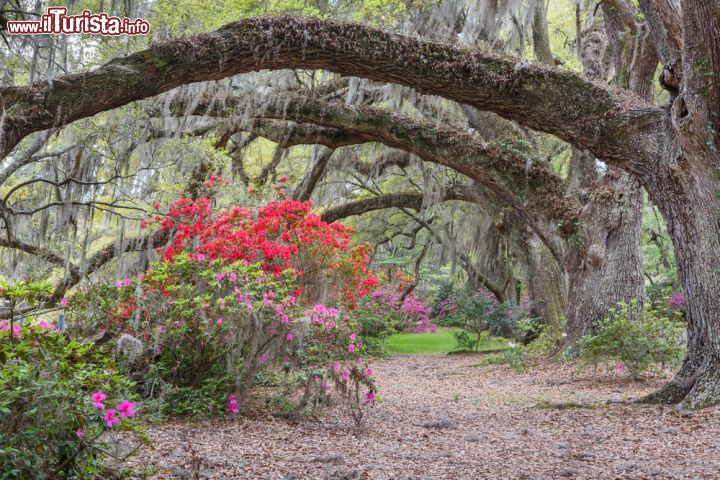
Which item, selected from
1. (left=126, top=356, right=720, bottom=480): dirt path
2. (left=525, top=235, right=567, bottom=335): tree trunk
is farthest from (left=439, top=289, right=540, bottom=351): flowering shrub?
(left=126, top=356, right=720, bottom=480): dirt path

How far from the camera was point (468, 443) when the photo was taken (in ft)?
14.4

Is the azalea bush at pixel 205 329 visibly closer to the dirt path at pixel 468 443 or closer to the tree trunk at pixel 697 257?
the dirt path at pixel 468 443

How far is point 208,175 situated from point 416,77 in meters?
4.47

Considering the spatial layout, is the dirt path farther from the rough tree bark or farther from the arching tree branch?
the arching tree branch

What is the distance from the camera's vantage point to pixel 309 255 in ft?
26.3

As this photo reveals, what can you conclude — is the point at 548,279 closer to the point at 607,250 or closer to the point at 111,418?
the point at 607,250

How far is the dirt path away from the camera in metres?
3.48

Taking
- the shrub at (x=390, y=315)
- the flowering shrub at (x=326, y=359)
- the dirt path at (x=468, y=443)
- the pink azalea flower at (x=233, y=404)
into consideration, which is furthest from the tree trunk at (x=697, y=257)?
the shrub at (x=390, y=315)

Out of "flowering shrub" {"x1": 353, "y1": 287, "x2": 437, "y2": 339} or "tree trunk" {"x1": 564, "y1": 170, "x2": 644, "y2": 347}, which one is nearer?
"tree trunk" {"x1": 564, "y1": 170, "x2": 644, "y2": 347}

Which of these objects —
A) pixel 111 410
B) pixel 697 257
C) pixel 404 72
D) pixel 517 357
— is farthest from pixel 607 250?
pixel 111 410

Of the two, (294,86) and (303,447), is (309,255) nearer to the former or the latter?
(294,86)

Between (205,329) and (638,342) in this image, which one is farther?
(638,342)

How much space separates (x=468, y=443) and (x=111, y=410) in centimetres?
262

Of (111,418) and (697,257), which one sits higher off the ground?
(697,257)
